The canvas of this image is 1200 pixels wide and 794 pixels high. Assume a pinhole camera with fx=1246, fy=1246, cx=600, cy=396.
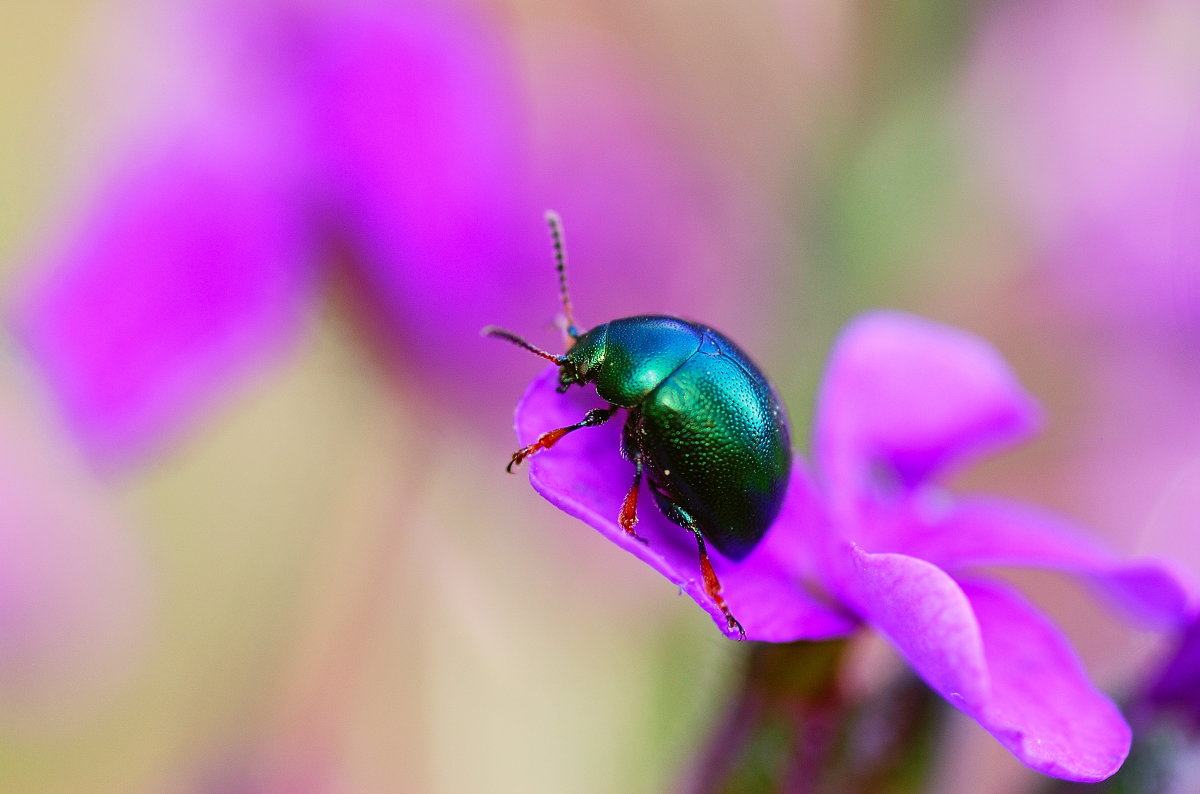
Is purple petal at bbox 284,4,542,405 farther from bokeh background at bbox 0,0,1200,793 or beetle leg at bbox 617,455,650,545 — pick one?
beetle leg at bbox 617,455,650,545

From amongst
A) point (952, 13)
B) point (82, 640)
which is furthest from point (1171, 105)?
point (82, 640)

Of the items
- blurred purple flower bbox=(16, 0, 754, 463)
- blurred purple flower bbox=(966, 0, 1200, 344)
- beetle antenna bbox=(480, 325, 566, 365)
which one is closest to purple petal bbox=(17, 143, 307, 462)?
blurred purple flower bbox=(16, 0, 754, 463)

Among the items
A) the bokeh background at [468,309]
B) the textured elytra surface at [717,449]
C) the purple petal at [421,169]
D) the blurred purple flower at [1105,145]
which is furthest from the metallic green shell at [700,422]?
the blurred purple flower at [1105,145]

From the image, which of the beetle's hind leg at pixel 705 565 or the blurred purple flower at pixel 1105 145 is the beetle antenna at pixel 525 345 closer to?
the beetle's hind leg at pixel 705 565

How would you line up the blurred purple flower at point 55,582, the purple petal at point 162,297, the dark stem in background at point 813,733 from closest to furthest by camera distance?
the dark stem in background at point 813,733
the purple petal at point 162,297
the blurred purple flower at point 55,582

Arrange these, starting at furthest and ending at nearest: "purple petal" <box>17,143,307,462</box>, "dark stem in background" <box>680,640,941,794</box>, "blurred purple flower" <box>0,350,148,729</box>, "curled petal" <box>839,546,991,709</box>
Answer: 1. "blurred purple flower" <box>0,350,148,729</box>
2. "purple petal" <box>17,143,307,462</box>
3. "dark stem in background" <box>680,640,941,794</box>
4. "curled petal" <box>839,546,991,709</box>

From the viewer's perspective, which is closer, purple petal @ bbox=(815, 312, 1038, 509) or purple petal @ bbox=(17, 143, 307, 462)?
purple petal @ bbox=(815, 312, 1038, 509)
